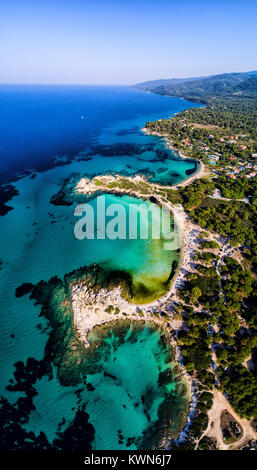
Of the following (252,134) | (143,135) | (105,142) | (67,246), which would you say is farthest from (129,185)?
(252,134)

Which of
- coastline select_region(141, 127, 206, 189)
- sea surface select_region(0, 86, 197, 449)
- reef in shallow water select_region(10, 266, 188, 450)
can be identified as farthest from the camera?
coastline select_region(141, 127, 206, 189)

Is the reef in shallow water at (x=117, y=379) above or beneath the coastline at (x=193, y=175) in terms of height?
beneath

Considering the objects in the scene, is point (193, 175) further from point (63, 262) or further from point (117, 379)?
point (117, 379)

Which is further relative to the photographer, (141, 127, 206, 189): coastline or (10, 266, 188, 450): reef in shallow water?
(141, 127, 206, 189): coastline

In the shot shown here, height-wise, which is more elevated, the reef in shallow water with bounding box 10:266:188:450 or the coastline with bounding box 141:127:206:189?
the coastline with bounding box 141:127:206:189

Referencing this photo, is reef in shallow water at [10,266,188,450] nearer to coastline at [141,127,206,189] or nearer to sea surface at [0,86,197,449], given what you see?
sea surface at [0,86,197,449]

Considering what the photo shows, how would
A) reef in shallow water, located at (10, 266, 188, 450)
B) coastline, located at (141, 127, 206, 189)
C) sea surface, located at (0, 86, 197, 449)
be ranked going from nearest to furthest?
reef in shallow water, located at (10, 266, 188, 450) < sea surface, located at (0, 86, 197, 449) < coastline, located at (141, 127, 206, 189)

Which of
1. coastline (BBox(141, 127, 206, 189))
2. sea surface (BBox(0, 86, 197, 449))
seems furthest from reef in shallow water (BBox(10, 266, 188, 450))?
coastline (BBox(141, 127, 206, 189))

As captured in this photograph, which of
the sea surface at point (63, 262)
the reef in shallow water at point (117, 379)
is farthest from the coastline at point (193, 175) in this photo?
the reef in shallow water at point (117, 379)

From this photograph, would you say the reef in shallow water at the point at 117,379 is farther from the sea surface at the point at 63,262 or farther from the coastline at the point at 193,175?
the coastline at the point at 193,175

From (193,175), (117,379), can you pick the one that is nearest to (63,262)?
(117,379)

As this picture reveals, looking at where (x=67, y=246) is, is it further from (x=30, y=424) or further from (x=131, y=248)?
(x=30, y=424)
